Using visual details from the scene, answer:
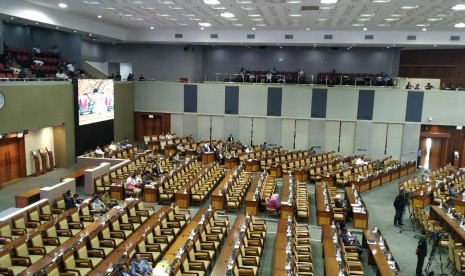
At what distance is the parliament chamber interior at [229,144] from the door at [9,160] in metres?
0.07

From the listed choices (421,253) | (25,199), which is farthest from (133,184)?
(421,253)

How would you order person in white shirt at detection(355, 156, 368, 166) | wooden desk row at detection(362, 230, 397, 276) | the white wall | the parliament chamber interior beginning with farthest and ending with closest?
person in white shirt at detection(355, 156, 368, 166) < the white wall < the parliament chamber interior < wooden desk row at detection(362, 230, 397, 276)

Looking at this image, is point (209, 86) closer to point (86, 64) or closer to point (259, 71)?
point (259, 71)

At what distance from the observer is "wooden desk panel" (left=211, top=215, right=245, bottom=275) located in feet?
28.6

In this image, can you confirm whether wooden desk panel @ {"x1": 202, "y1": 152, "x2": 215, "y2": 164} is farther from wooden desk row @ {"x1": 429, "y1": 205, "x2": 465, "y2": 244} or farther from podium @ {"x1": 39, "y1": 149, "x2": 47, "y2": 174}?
wooden desk row @ {"x1": 429, "y1": 205, "x2": 465, "y2": 244}

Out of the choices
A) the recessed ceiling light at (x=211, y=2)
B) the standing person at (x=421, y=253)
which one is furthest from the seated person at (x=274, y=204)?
the recessed ceiling light at (x=211, y=2)

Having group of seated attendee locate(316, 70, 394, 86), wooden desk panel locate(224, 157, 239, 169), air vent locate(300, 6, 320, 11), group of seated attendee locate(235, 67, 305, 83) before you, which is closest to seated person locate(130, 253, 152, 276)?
wooden desk panel locate(224, 157, 239, 169)

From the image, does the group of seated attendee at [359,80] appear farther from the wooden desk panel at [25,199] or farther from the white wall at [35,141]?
the wooden desk panel at [25,199]

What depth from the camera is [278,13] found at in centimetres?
2000

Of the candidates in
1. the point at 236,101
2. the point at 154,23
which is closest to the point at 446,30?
the point at 236,101

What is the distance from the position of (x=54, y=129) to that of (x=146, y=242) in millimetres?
12514

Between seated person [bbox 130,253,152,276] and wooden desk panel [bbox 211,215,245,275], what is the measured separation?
4.63 feet

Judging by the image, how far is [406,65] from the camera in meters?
30.0

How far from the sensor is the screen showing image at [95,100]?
21.1 meters
